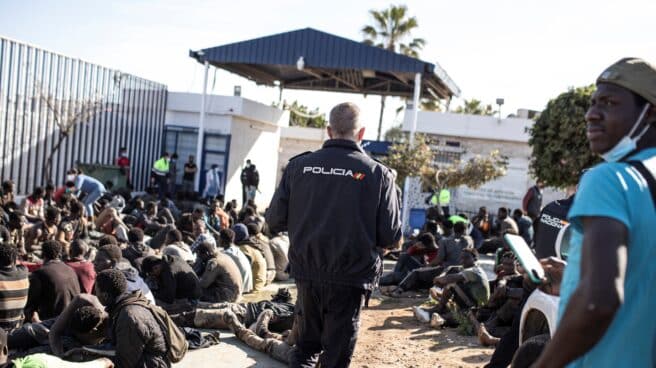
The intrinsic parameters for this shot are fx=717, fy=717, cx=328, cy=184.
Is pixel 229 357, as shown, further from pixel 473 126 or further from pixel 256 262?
pixel 473 126

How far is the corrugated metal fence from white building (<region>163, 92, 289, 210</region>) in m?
0.77

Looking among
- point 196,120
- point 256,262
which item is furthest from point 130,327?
point 196,120

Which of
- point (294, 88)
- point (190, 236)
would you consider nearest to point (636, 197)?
point (190, 236)

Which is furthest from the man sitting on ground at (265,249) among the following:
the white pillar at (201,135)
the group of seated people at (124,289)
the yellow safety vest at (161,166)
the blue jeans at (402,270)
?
the yellow safety vest at (161,166)

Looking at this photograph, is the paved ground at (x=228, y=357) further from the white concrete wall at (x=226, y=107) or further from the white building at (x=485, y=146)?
the white concrete wall at (x=226, y=107)

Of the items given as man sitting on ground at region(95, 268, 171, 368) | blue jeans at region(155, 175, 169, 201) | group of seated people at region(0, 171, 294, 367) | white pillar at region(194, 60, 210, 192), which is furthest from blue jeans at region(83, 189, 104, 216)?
man sitting on ground at region(95, 268, 171, 368)

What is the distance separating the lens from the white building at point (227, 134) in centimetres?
2538

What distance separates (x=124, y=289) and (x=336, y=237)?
6.29 feet

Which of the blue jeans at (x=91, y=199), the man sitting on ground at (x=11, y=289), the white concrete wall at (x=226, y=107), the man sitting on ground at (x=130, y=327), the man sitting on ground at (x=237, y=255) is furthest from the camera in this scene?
the white concrete wall at (x=226, y=107)

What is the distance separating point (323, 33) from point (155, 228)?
1065 cm

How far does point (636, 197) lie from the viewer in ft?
6.25

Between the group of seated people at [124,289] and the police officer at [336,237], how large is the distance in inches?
57.6

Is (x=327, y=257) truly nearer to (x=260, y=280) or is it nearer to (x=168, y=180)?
(x=260, y=280)

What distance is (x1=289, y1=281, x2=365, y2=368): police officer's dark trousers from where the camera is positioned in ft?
14.3
